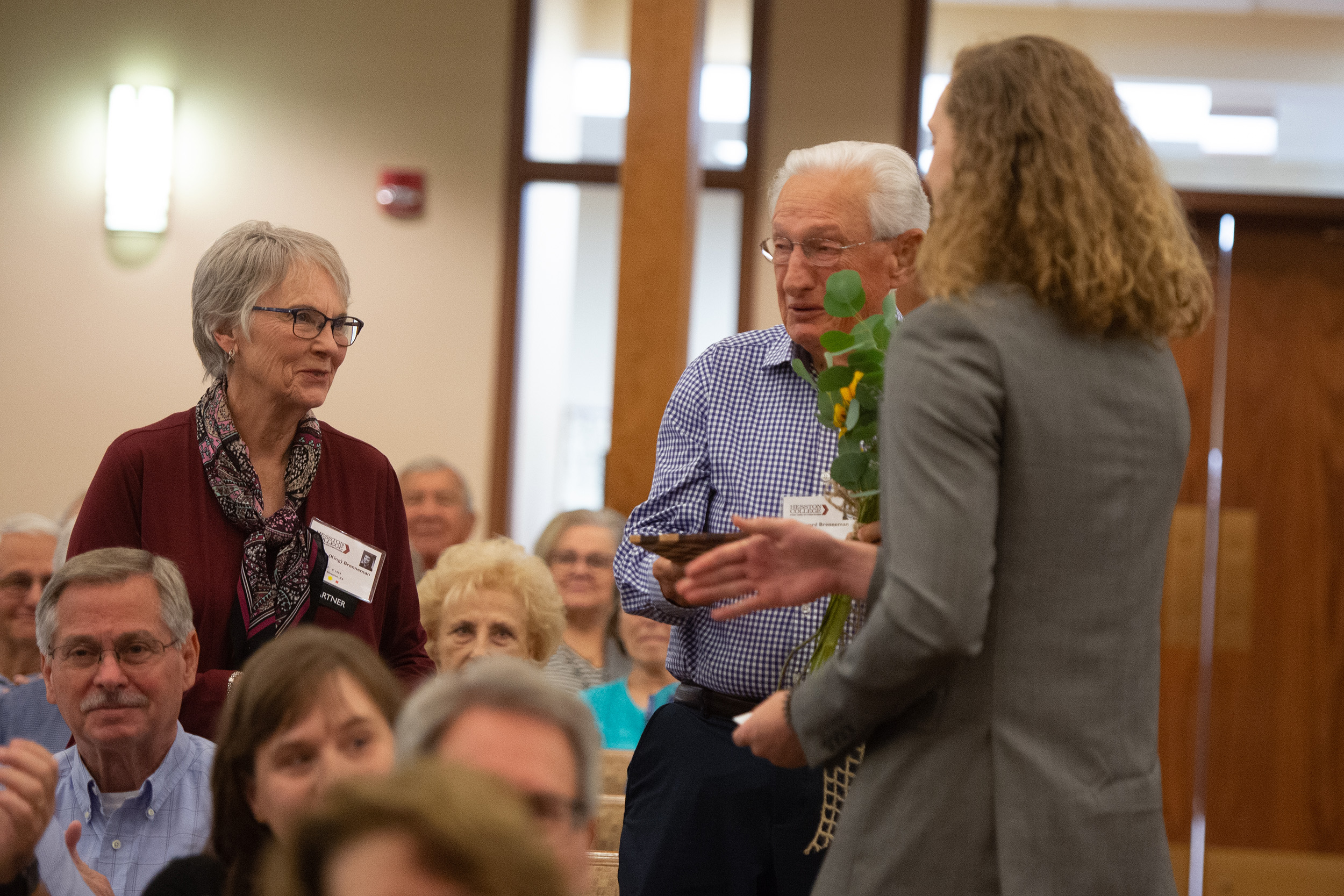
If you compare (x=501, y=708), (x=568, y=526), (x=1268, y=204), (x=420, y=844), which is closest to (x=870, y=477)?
(x=501, y=708)

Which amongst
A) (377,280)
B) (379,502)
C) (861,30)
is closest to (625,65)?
(861,30)

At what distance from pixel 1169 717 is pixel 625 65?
3580mm

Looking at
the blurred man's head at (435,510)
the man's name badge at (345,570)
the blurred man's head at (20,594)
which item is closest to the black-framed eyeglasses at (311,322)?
the man's name badge at (345,570)

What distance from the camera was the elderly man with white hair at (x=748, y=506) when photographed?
6.10 feet

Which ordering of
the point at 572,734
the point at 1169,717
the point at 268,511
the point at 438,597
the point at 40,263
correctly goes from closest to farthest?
1. the point at 572,734
2. the point at 268,511
3. the point at 438,597
4. the point at 1169,717
5. the point at 40,263

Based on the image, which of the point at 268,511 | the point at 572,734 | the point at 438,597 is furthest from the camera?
the point at 438,597

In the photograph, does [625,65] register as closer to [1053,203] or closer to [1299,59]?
[1299,59]

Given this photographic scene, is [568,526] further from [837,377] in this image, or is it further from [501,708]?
[501,708]

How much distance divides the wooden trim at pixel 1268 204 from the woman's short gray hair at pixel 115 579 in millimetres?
4469

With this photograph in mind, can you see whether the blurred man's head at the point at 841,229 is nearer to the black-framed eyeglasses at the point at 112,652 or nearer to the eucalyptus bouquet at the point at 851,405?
the eucalyptus bouquet at the point at 851,405

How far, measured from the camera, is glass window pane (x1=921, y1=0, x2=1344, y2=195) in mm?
5348

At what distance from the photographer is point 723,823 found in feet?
6.14

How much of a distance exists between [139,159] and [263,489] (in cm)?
398

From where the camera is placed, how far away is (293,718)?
141 cm
